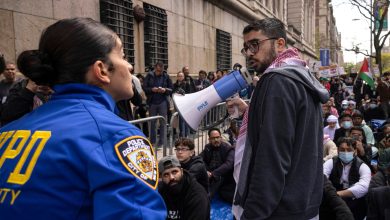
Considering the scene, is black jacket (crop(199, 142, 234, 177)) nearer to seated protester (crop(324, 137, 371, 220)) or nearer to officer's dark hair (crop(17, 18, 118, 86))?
seated protester (crop(324, 137, 371, 220))

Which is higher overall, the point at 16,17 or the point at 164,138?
the point at 16,17

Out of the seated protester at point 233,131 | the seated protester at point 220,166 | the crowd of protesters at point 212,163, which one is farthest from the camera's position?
the seated protester at point 233,131

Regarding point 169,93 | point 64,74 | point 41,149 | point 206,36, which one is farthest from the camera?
point 206,36

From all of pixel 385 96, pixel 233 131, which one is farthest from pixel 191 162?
pixel 385 96

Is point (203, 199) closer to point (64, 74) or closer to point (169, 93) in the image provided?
point (64, 74)

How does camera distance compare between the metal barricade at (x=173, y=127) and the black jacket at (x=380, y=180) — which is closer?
the black jacket at (x=380, y=180)

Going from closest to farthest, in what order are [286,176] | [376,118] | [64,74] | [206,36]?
[64,74] < [286,176] < [376,118] < [206,36]

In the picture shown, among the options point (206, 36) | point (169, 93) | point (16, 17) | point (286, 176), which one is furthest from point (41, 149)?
point (206, 36)

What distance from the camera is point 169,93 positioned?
797 cm

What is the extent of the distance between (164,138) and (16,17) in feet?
9.34

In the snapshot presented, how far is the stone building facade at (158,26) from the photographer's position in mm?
5934

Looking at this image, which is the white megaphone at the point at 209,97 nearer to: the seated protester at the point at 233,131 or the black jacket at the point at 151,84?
the seated protester at the point at 233,131

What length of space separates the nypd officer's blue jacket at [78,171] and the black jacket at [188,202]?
311cm

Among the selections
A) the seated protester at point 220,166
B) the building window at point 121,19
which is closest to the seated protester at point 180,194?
the seated protester at point 220,166
